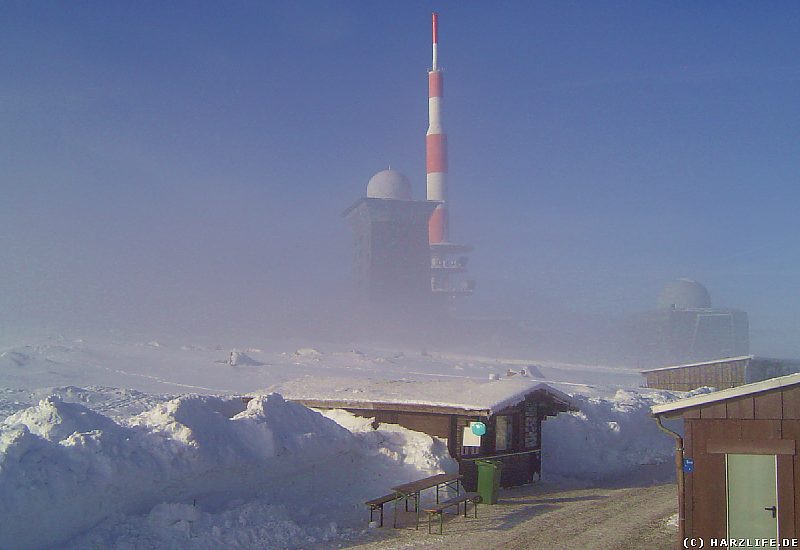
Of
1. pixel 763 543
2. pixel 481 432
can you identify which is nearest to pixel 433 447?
pixel 481 432

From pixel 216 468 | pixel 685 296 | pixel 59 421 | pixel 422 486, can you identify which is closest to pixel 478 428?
pixel 422 486

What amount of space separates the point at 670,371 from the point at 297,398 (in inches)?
1107

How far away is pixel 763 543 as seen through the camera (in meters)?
10.3

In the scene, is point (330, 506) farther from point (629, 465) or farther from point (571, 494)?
point (629, 465)

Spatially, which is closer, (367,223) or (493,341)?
(367,223)

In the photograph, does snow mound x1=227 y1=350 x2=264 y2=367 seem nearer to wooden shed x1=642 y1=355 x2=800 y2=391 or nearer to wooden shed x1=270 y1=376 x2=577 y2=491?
wooden shed x1=642 y1=355 x2=800 y2=391

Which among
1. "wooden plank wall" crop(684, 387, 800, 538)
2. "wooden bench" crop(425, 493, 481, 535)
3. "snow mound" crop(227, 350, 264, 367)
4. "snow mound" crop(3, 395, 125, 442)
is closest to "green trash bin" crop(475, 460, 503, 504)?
"wooden bench" crop(425, 493, 481, 535)

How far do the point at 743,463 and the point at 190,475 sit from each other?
8.72m

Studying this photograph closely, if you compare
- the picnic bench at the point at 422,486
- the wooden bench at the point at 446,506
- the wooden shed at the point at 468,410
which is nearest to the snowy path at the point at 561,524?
the wooden bench at the point at 446,506

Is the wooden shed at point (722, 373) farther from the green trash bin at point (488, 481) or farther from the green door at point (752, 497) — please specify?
the green door at point (752, 497)

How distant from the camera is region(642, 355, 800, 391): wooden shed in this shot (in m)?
36.2

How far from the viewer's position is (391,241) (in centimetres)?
7962

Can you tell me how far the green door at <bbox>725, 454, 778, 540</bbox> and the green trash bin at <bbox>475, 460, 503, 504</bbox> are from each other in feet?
19.4

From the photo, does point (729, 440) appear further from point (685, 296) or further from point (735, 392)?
point (685, 296)
